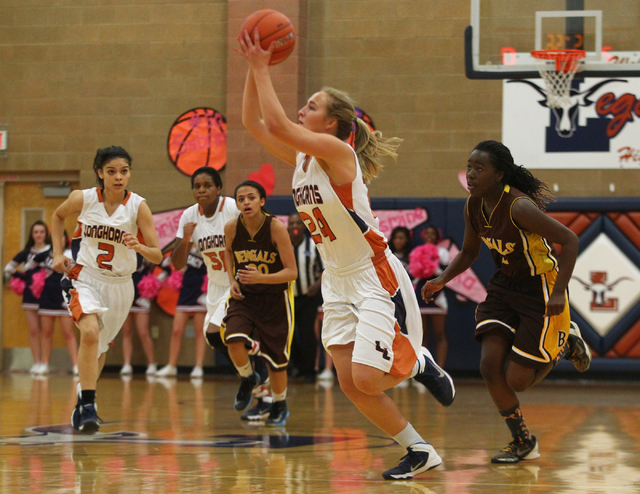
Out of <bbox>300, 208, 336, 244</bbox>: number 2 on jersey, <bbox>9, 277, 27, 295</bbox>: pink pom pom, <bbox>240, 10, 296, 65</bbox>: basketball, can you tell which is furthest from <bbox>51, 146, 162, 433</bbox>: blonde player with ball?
<bbox>9, 277, 27, 295</bbox>: pink pom pom

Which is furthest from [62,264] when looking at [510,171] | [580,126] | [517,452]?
[580,126]

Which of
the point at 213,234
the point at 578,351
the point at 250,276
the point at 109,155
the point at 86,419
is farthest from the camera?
the point at 213,234

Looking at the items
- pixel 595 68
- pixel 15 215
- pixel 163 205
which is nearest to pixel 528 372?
pixel 595 68

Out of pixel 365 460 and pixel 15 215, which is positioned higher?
pixel 15 215

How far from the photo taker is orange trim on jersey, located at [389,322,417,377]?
159 inches

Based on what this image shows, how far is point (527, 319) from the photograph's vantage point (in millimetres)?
4492

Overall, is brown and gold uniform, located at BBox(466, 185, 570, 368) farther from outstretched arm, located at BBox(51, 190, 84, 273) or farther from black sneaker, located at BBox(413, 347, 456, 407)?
outstretched arm, located at BBox(51, 190, 84, 273)

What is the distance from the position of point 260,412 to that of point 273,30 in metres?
3.61

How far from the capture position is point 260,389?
6707mm

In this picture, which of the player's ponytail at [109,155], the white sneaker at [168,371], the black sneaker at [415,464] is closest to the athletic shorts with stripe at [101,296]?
the player's ponytail at [109,155]

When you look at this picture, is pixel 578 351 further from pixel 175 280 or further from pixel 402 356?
pixel 175 280

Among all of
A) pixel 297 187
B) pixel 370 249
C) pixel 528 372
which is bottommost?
pixel 528 372

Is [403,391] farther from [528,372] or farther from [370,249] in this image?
[370,249]

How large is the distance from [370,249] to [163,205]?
7.61 metres
